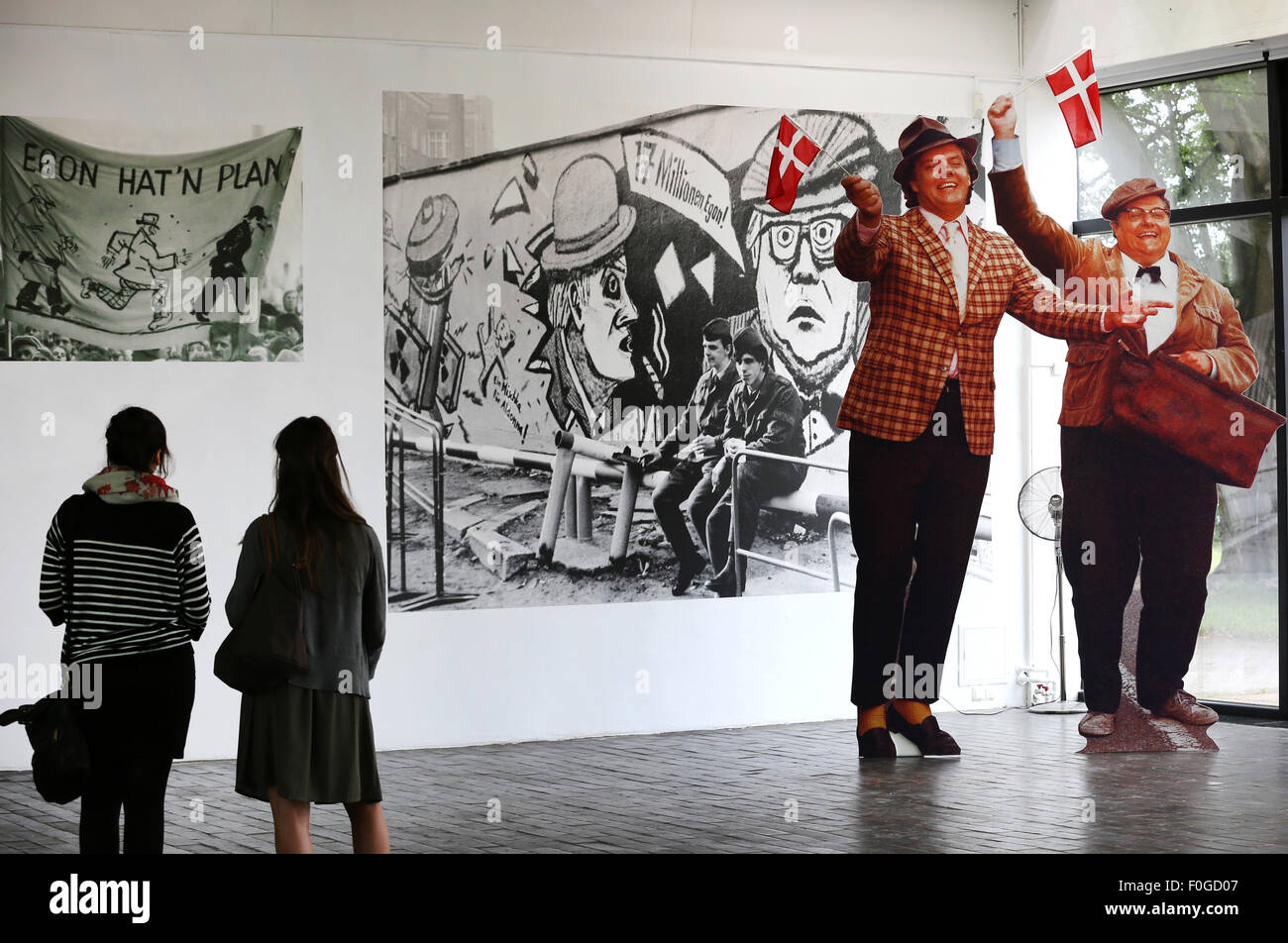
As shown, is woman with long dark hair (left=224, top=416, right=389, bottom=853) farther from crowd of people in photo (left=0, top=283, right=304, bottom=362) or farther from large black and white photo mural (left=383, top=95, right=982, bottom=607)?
large black and white photo mural (left=383, top=95, right=982, bottom=607)

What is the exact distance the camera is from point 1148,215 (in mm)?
9164

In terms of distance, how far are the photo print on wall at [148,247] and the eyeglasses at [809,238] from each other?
323cm

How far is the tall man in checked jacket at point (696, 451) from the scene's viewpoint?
9.84m

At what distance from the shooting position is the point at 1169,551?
920 centimetres

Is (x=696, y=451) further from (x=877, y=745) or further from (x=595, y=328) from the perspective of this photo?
(x=877, y=745)

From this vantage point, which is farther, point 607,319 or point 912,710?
point 607,319

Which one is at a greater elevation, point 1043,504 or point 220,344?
point 220,344

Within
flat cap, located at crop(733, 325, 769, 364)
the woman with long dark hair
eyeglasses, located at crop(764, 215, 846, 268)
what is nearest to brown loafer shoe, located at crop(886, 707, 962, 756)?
flat cap, located at crop(733, 325, 769, 364)

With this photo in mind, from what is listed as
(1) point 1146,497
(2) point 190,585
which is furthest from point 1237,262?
(2) point 190,585

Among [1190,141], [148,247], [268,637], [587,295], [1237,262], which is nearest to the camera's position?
[268,637]

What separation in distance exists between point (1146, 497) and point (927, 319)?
1778mm
